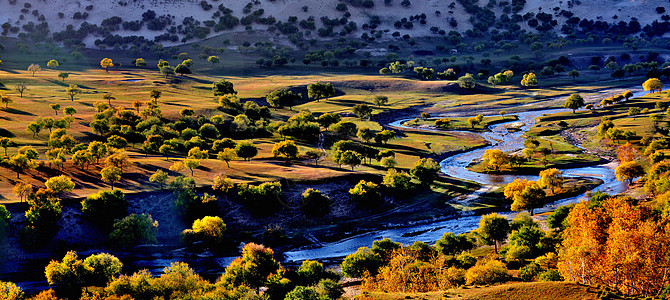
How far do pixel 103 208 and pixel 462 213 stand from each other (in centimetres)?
6524

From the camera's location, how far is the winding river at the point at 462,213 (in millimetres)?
86312

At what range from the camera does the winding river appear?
8631 centimetres

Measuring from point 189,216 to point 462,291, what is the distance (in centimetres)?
5867

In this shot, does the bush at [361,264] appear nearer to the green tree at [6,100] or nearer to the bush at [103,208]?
the bush at [103,208]

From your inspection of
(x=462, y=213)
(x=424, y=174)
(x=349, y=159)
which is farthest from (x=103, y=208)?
(x=462, y=213)

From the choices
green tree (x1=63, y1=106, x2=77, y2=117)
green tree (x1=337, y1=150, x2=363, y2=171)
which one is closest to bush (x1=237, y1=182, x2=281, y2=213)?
green tree (x1=337, y1=150, x2=363, y2=171)

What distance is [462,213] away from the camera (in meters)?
101

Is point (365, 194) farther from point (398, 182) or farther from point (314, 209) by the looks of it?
point (314, 209)

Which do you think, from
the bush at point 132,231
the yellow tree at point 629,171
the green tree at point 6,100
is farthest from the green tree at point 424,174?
the green tree at point 6,100

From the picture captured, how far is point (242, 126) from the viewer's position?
503 ft

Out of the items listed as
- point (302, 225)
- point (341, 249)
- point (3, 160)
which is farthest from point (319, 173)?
point (3, 160)

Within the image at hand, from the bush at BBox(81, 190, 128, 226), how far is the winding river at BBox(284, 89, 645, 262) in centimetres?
2954

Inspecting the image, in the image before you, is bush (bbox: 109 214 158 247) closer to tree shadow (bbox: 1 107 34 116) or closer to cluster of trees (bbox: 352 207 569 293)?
cluster of trees (bbox: 352 207 569 293)

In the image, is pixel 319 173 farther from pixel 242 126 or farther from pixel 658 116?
pixel 658 116
